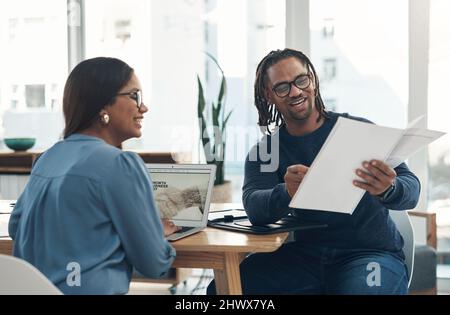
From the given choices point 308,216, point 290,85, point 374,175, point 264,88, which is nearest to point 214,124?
point 264,88

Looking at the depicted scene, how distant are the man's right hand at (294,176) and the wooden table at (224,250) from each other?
0.15 metres

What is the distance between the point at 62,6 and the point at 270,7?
1545mm

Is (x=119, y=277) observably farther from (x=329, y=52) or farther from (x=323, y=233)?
(x=329, y=52)

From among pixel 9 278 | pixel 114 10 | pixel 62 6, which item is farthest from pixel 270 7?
pixel 9 278

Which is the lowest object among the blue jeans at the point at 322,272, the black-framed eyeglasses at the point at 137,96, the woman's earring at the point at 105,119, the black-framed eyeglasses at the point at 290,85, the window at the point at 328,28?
the blue jeans at the point at 322,272

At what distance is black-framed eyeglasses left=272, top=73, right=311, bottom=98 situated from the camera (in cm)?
229

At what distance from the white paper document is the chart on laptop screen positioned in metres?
0.40

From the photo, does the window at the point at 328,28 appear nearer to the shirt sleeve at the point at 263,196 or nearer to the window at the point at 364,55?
the window at the point at 364,55

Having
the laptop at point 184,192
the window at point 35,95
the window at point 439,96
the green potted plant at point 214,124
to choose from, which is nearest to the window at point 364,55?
the window at point 439,96

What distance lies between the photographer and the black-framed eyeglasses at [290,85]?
2295mm

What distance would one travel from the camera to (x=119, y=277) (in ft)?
5.51

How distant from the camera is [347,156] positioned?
1.80m

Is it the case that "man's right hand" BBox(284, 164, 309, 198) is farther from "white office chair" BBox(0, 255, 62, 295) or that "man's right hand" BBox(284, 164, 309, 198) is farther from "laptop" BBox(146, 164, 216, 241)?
"white office chair" BBox(0, 255, 62, 295)
